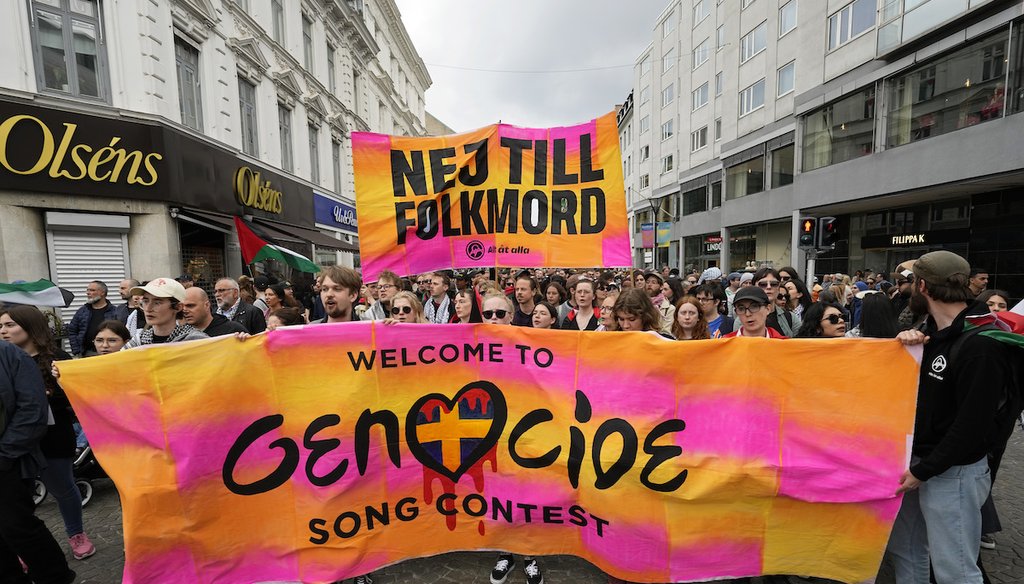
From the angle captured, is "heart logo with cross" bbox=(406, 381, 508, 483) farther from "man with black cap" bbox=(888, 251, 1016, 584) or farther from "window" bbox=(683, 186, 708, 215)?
"window" bbox=(683, 186, 708, 215)

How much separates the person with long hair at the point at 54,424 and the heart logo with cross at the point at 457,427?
8.75 ft

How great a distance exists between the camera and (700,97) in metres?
33.2

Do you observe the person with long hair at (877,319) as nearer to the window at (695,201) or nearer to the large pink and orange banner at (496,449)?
the large pink and orange banner at (496,449)

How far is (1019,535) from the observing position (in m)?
3.53

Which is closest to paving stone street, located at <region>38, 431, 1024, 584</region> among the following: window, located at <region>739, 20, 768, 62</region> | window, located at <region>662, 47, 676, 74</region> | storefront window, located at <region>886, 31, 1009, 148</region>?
storefront window, located at <region>886, 31, 1009, 148</region>

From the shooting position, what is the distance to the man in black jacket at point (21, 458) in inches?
108

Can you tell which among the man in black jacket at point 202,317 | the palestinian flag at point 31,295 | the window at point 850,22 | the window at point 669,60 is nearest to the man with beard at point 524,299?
the man in black jacket at point 202,317

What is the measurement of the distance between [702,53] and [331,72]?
26.5 m

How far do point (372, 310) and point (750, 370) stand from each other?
14.4 feet

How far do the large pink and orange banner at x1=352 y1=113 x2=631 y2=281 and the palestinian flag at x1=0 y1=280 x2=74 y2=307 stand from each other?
377 centimetres

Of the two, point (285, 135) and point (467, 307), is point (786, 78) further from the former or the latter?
point (467, 307)

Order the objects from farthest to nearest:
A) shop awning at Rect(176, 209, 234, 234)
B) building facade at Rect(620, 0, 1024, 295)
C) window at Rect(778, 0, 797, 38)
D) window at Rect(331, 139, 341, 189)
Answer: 1. window at Rect(778, 0, 797, 38)
2. window at Rect(331, 139, 341, 189)
3. building facade at Rect(620, 0, 1024, 295)
4. shop awning at Rect(176, 209, 234, 234)

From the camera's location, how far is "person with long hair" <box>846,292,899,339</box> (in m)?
3.75

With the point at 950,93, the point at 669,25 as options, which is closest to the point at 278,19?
the point at 950,93
